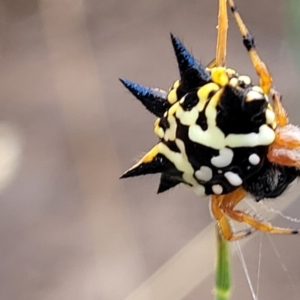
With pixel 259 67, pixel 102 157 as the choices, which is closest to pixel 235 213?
pixel 259 67

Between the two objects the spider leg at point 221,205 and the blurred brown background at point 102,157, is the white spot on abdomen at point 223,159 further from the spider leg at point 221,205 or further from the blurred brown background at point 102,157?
the blurred brown background at point 102,157

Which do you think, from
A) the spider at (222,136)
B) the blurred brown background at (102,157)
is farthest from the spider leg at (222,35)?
the blurred brown background at (102,157)

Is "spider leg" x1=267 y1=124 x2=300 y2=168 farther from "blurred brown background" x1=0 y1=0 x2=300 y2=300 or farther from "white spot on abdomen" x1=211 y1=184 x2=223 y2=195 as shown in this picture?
"blurred brown background" x1=0 y1=0 x2=300 y2=300

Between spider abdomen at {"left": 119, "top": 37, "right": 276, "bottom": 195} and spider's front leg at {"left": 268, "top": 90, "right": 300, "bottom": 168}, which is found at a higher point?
spider abdomen at {"left": 119, "top": 37, "right": 276, "bottom": 195}

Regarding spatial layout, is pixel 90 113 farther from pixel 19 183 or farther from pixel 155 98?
pixel 155 98

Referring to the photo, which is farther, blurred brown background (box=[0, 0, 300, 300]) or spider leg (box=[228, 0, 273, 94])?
blurred brown background (box=[0, 0, 300, 300])

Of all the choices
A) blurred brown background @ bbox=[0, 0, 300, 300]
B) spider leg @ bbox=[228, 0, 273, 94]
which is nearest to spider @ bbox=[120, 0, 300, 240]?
spider leg @ bbox=[228, 0, 273, 94]

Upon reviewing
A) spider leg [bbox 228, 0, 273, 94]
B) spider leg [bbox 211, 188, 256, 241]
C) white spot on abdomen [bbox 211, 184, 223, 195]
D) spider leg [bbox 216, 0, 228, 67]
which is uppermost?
spider leg [bbox 216, 0, 228, 67]

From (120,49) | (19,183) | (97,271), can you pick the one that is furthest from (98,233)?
(120,49)
